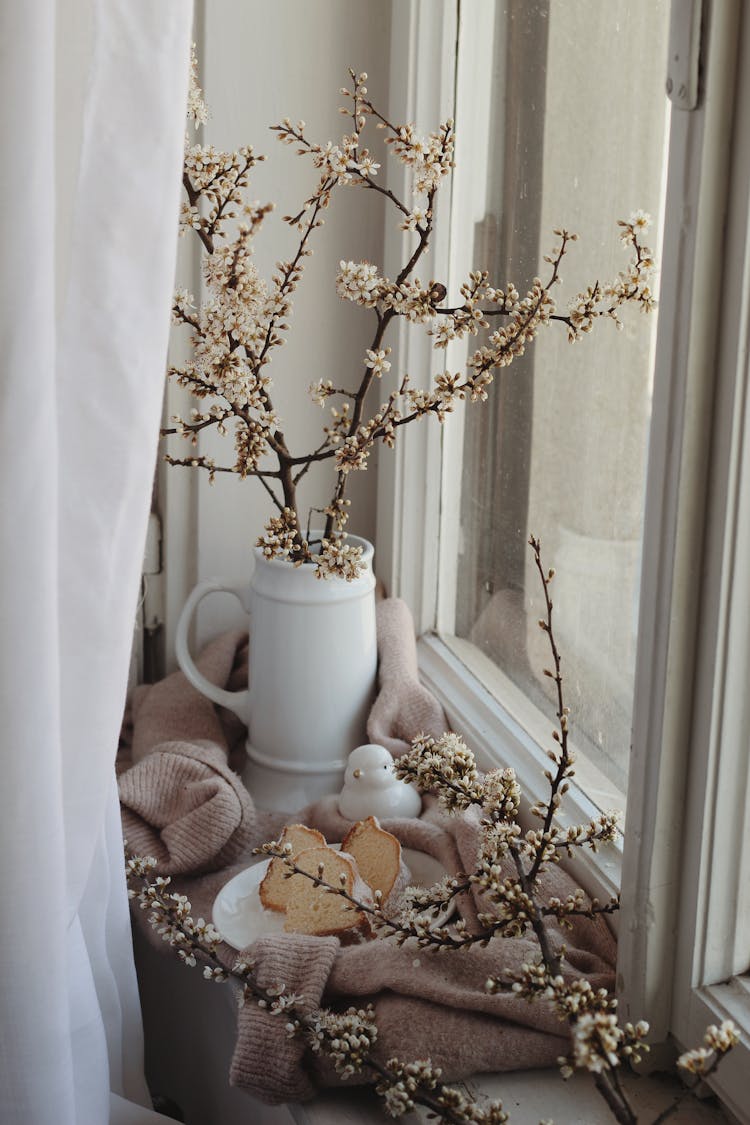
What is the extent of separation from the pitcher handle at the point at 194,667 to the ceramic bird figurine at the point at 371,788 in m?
0.15

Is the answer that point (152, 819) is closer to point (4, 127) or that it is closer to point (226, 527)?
point (226, 527)

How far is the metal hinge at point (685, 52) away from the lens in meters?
0.72

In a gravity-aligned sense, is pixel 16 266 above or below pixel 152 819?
above

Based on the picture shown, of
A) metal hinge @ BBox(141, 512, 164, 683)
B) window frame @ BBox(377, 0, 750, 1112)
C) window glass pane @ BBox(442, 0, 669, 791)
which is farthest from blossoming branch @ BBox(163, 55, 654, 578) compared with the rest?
metal hinge @ BBox(141, 512, 164, 683)

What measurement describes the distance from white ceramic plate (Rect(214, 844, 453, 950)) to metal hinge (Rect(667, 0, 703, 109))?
2.05 feet

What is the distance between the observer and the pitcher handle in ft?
4.17

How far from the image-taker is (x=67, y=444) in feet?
2.63

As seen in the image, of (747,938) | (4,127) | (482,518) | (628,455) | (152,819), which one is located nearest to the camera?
(4,127)

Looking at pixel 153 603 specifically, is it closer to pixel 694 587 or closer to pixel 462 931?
pixel 462 931

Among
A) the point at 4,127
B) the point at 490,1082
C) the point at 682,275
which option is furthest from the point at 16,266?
the point at 490,1082

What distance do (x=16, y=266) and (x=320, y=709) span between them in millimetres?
607

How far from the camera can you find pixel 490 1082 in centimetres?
87

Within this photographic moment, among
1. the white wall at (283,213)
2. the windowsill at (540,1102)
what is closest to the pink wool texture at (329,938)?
the windowsill at (540,1102)

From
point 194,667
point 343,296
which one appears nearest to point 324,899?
point 194,667
